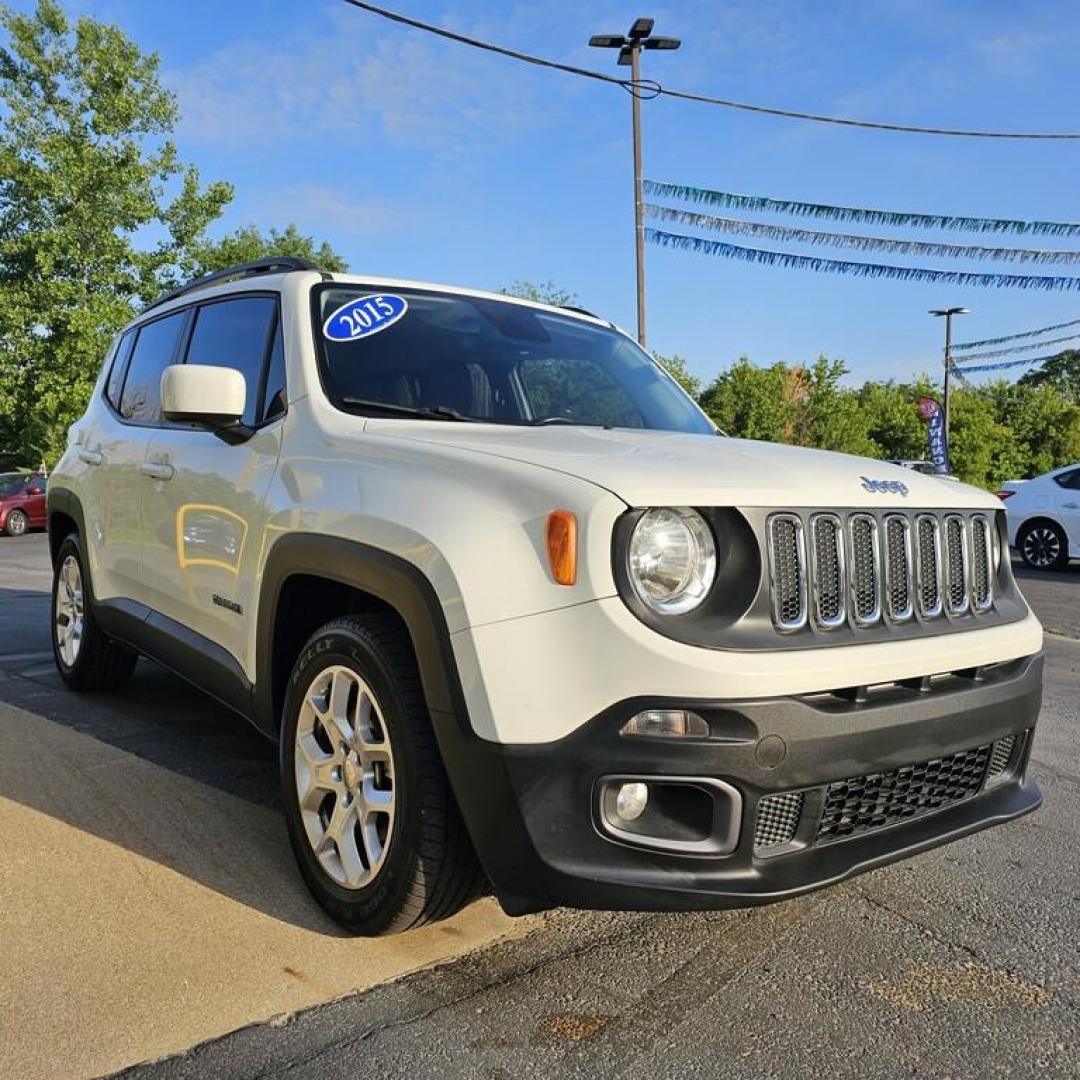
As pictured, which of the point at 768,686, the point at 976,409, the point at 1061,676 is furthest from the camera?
the point at 976,409

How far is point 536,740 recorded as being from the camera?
6.75ft

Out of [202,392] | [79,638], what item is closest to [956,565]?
[202,392]

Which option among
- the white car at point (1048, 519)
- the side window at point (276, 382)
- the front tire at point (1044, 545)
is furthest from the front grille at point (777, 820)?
the front tire at point (1044, 545)

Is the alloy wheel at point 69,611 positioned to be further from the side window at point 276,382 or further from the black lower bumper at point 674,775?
the black lower bumper at point 674,775

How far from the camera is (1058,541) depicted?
12.5 m

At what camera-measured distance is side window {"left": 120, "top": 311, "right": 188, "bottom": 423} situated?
4250mm

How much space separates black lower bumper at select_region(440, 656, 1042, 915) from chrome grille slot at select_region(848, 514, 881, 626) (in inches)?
7.8

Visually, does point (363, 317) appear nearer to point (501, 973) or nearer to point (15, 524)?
point (501, 973)

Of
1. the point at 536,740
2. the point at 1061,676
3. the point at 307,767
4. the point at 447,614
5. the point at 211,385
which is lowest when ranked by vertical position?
the point at 1061,676

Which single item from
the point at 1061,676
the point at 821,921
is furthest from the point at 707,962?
the point at 1061,676

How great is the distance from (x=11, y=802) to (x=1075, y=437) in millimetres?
44062

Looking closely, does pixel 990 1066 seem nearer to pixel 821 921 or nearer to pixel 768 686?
pixel 821 921

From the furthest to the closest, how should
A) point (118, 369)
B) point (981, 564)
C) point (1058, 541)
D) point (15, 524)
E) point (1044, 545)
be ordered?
1. point (15, 524)
2. point (1044, 545)
3. point (1058, 541)
4. point (118, 369)
5. point (981, 564)

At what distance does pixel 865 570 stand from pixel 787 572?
0.83 feet
